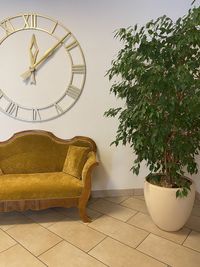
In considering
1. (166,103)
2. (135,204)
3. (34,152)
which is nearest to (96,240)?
(135,204)

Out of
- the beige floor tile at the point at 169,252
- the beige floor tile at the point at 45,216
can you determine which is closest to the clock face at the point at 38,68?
the beige floor tile at the point at 45,216

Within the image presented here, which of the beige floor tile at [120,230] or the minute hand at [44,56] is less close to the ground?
the minute hand at [44,56]

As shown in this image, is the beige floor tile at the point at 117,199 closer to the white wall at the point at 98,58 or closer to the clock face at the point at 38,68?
the white wall at the point at 98,58

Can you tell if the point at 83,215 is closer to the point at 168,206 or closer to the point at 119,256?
the point at 119,256

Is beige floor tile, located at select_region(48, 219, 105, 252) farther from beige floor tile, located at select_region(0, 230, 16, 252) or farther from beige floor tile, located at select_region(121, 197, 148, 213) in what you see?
beige floor tile, located at select_region(121, 197, 148, 213)

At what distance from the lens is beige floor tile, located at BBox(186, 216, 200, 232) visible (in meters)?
2.20

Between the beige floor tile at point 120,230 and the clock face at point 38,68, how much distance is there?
1381 millimetres

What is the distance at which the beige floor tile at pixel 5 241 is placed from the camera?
6.35ft

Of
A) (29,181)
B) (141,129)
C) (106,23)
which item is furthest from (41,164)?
(106,23)

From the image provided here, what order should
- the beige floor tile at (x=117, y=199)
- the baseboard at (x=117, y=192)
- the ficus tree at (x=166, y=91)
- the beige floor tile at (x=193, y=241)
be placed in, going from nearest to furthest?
the ficus tree at (x=166, y=91), the beige floor tile at (x=193, y=241), the beige floor tile at (x=117, y=199), the baseboard at (x=117, y=192)

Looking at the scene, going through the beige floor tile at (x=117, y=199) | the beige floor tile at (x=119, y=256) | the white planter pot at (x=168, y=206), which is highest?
the white planter pot at (x=168, y=206)

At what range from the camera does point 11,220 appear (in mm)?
2363

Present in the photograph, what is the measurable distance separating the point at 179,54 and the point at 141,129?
681mm

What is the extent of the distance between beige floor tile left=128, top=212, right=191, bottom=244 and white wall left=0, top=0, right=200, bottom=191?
0.61 meters
